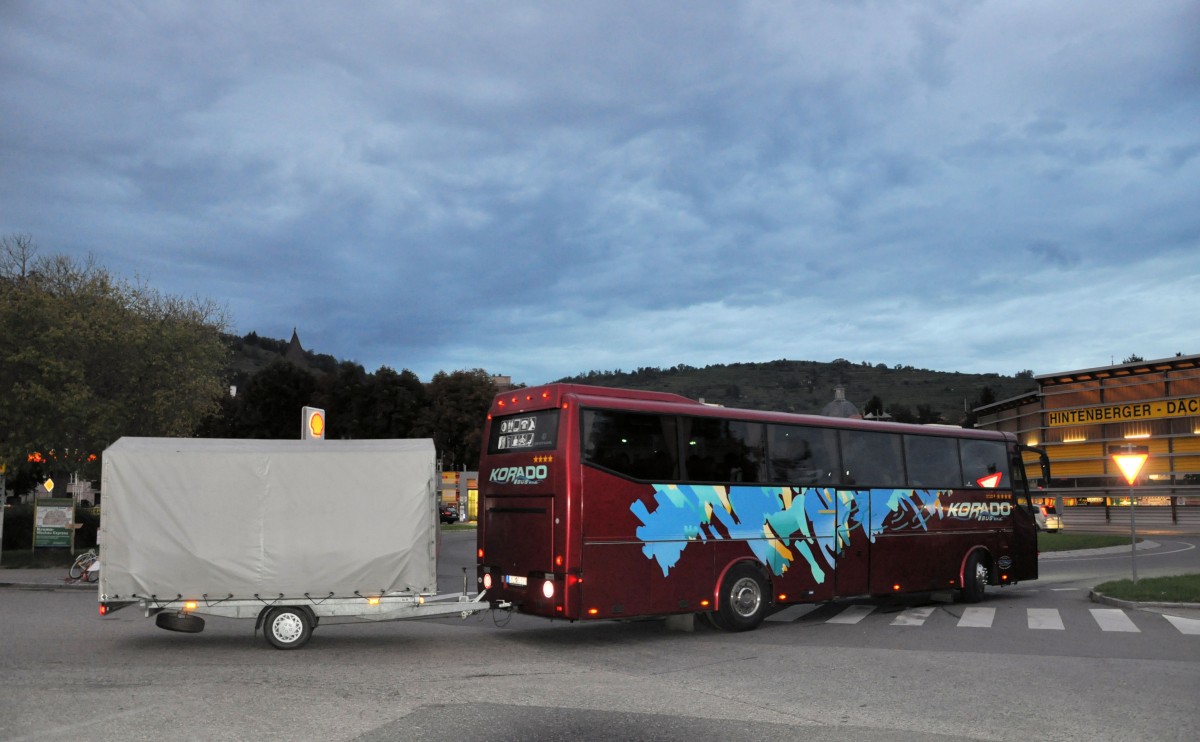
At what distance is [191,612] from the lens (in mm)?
12148

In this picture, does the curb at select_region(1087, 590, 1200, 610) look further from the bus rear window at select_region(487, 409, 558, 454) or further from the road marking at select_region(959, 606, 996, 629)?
the bus rear window at select_region(487, 409, 558, 454)

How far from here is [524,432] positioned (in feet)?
44.8

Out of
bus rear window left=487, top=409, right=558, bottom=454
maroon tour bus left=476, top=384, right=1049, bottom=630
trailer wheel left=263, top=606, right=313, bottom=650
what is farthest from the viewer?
bus rear window left=487, top=409, right=558, bottom=454

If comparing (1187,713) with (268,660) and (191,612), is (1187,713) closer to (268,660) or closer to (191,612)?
(268,660)

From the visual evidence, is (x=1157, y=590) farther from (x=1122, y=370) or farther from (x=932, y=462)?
(x=1122, y=370)

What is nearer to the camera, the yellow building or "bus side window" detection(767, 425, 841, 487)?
"bus side window" detection(767, 425, 841, 487)

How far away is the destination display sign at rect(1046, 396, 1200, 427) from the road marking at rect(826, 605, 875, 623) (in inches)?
2473

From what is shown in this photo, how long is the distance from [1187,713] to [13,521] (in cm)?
3785

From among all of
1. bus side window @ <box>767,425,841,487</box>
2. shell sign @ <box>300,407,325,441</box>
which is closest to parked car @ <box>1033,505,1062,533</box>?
bus side window @ <box>767,425,841,487</box>

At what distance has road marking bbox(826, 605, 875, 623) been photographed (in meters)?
16.0

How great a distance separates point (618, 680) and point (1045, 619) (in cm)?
856

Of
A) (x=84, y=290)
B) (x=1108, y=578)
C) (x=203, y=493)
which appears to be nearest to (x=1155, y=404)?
(x=1108, y=578)

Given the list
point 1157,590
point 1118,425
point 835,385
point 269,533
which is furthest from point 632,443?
point 835,385

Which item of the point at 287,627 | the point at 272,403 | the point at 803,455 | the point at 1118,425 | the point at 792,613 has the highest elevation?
the point at 272,403
